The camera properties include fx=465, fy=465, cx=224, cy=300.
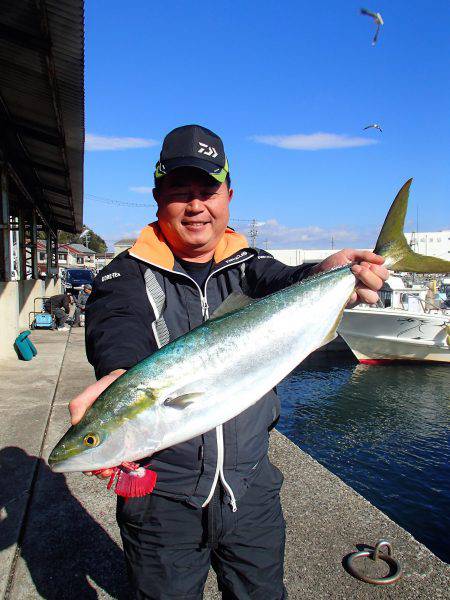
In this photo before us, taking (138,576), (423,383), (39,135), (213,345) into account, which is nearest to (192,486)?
(138,576)

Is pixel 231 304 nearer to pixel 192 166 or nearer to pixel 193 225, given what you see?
pixel 193 225

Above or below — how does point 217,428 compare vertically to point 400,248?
below

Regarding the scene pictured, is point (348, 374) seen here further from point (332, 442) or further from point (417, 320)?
point (332, 442)

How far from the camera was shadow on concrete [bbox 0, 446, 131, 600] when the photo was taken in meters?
3.13

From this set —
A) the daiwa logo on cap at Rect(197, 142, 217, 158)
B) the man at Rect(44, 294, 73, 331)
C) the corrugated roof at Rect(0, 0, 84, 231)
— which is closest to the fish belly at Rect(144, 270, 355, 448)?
the daiwa logo on cap at Rect(197, 142, 217, 158)

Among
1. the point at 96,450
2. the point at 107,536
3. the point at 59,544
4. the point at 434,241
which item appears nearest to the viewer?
the point at 96,450

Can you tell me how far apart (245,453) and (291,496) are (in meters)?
2.27

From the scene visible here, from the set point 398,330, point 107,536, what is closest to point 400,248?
point 107,536

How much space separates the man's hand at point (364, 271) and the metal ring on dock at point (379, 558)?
6.45 feet

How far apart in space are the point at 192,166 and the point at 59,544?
3.03 m

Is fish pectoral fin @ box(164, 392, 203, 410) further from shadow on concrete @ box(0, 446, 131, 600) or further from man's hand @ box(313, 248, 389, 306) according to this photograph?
shadow on concrete @ box(0, 446, 131, 600)

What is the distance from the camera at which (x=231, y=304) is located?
2.14 metres

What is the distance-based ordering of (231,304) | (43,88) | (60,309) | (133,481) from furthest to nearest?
(60,309), (43,88), (231,304), (133,481)

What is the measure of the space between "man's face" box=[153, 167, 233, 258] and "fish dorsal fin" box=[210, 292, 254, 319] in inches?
16.4
